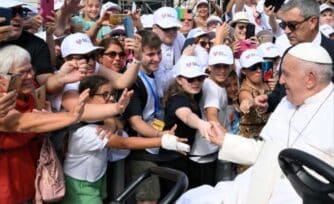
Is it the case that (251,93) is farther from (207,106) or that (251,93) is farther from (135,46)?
(135,46)

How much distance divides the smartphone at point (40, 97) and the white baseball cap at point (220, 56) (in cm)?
195

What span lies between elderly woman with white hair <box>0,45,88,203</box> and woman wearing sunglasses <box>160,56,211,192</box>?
1.34m

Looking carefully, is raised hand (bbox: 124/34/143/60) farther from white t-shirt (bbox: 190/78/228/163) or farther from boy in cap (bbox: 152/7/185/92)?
boy in cap (bbox: 152/7/185/92)

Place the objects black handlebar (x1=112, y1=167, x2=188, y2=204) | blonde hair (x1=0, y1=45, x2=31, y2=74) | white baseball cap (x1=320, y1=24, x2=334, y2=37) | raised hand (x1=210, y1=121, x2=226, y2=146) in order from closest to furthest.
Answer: black handlebar (x1=112, y1=167, x2=188, y2=204), blonde hair (x1=0, y1=45, x2=31, y2=74), raised hand (x1=210, y1=121, x2=226, y2=146), white baseball cap (x1=320, y1=24, x2=334, y2=37)

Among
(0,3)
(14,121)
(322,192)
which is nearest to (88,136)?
(14,121)

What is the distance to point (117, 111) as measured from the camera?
383 centimetres

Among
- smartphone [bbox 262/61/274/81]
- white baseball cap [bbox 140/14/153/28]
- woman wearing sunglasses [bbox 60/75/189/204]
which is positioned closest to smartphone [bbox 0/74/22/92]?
woman wearing sunglasses [bbox 60/75/189/204]

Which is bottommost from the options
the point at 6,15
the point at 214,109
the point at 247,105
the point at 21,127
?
the point at 214,109

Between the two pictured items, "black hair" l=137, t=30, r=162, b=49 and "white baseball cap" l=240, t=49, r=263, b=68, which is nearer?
"black hair" l=137, t=30, r=162, b=49

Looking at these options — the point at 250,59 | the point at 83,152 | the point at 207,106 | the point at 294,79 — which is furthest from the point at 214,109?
the point at 294,79

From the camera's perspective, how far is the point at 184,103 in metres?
4.85

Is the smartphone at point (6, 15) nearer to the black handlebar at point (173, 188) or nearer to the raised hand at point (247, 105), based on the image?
the black handlebar at point (173, 188)

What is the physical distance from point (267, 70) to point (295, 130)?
8.54 feet

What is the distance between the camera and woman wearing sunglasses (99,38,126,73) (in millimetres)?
5203
